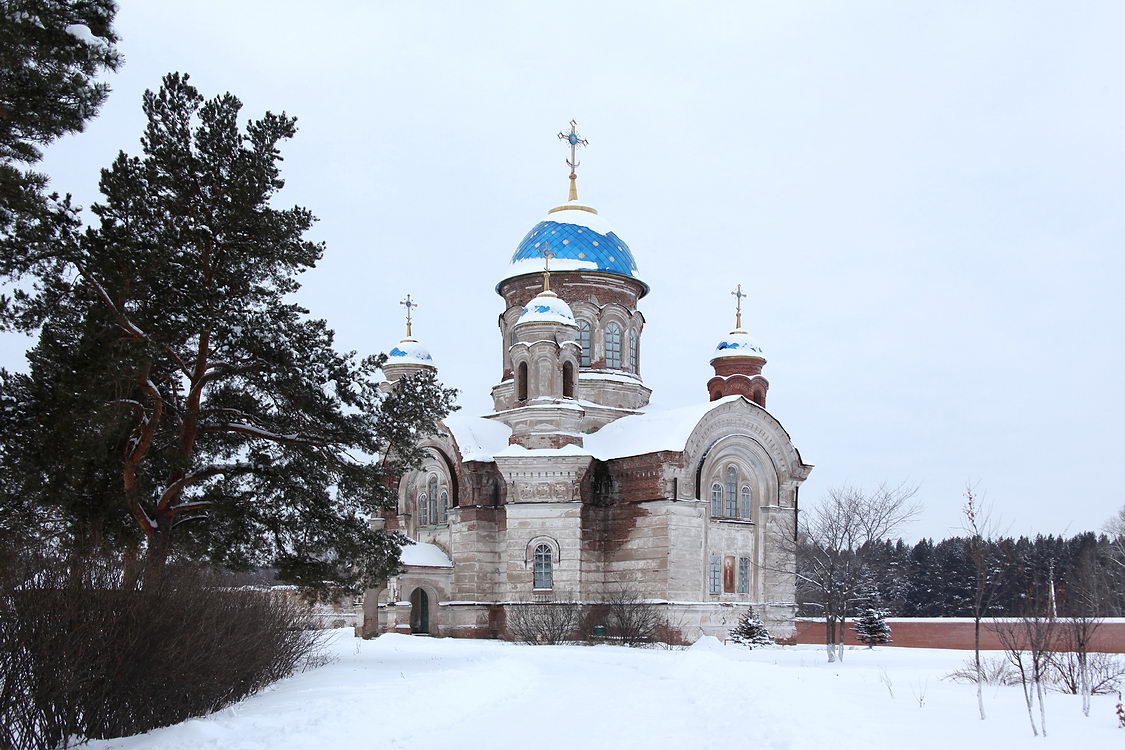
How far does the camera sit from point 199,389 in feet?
45.2

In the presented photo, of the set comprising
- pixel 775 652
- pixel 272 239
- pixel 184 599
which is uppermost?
pixel 272 239

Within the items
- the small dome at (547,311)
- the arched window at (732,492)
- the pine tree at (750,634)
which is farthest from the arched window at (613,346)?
the pine tree at (750,634)

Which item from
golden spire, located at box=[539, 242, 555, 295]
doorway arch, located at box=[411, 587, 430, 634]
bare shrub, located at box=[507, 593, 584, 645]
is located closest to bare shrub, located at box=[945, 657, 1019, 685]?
bare shrub, located at box=[507, 593, 584, 645]

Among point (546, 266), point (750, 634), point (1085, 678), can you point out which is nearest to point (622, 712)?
point (1085, 678)

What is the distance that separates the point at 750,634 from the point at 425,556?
8.29 metres

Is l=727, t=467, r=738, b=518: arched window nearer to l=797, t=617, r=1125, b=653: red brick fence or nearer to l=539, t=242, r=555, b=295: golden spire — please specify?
l=797, t=617, r=1125, b=653: red brick fence

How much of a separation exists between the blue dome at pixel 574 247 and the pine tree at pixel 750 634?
10.6 m

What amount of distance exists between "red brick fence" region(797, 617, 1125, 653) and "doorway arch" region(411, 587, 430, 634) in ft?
33.2

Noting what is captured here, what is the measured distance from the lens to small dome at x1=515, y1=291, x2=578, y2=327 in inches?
1076

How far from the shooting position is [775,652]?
894 inches

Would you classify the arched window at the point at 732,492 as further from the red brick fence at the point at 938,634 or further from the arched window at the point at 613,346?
the arched window at the point at 613,346

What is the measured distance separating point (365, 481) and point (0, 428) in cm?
464

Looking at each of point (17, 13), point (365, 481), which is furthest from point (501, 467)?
point (17, 13)

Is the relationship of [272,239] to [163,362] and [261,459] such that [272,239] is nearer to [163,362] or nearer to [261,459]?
[163,362]
